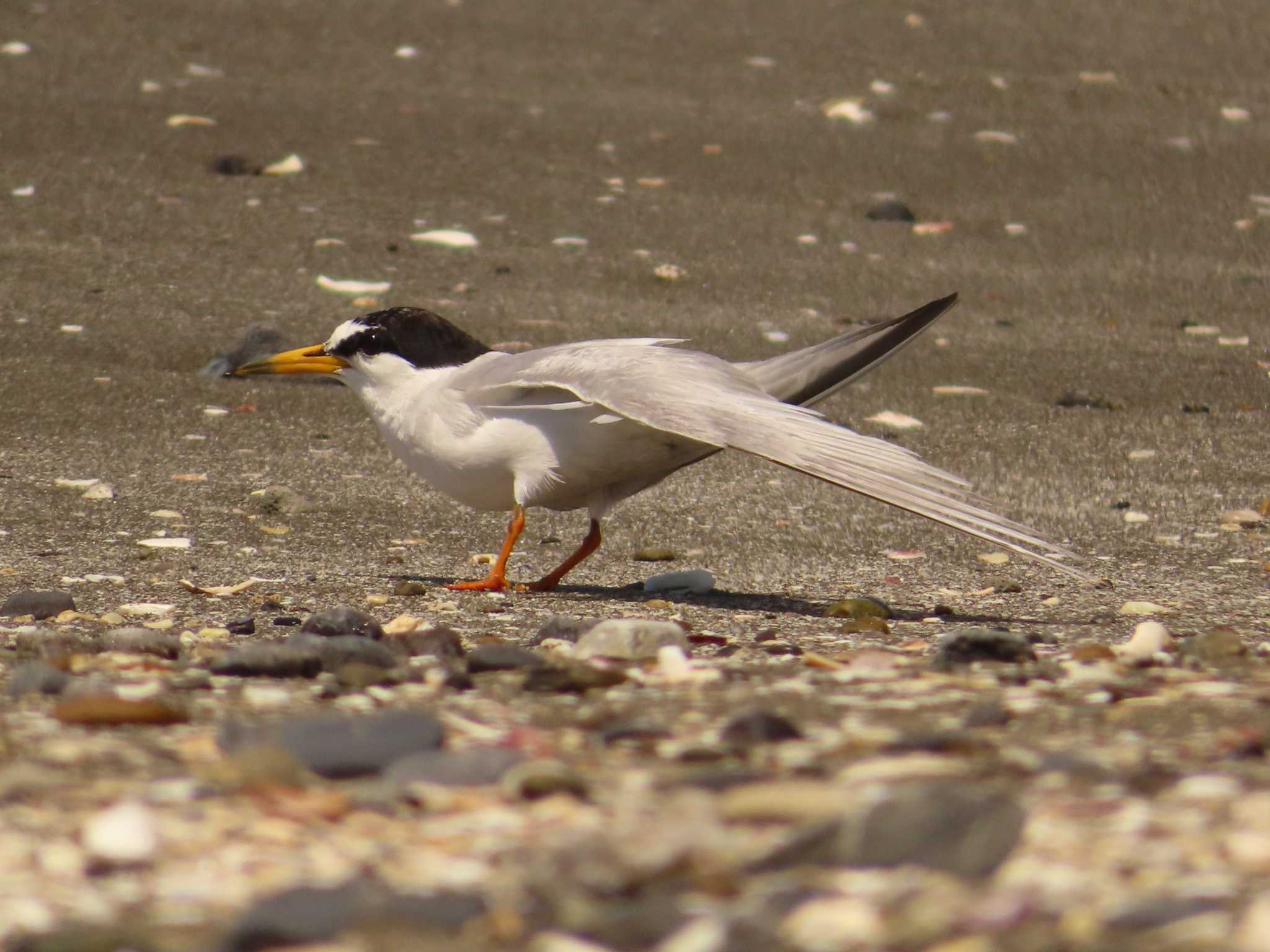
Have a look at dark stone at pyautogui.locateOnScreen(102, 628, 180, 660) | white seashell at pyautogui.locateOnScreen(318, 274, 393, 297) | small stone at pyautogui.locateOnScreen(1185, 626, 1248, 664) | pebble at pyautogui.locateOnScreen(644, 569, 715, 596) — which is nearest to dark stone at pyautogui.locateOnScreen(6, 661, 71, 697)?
dark stone at pyautogui.locateOnScreen(102, 628, 180, 660)

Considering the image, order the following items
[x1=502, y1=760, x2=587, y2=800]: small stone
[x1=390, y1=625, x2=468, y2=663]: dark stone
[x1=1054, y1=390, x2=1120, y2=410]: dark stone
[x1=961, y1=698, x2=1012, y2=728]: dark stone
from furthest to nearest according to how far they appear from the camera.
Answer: [x1=1054, y1=390, x2=1120, y2=410]: dark stone, [x1=390, y1=625, x2=468, y2=663]: dark stone, [x1=961, y1=698, x2=1012, y2=728]: dark stone, [x1=502, y1=760, x2=587, y2=800]: small stone

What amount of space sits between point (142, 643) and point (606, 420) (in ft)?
4.38

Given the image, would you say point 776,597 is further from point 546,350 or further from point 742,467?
point 742,467

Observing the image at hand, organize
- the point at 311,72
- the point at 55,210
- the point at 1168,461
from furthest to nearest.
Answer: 1. the point at 311,72
2. the point at 55,210
3. the point at 1168,461

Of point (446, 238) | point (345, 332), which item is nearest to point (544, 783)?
point (345, 332)

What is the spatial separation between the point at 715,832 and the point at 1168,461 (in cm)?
390

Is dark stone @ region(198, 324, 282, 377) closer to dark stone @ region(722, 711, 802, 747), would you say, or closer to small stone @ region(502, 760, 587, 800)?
dark stone @ region(722, 711, 802, 747)

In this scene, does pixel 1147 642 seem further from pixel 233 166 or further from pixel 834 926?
pixel 233 166

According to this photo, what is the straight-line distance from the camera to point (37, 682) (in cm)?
301

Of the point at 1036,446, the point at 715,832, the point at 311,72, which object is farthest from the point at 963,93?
the point at 715,832

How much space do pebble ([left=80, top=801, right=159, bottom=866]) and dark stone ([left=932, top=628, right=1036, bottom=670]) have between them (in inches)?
66.6

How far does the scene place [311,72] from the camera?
29.7 ft

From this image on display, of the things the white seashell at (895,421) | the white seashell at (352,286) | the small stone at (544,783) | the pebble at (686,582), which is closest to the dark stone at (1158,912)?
the small stone at (544,783)

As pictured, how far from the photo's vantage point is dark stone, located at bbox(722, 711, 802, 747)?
2.62 meters
